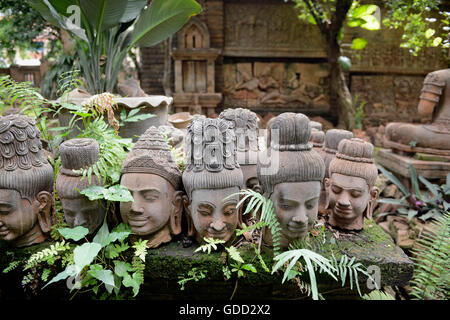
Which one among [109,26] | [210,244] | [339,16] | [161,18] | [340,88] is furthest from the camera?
[340,88]

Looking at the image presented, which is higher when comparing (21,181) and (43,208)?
(21,181)

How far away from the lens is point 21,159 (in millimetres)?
2158

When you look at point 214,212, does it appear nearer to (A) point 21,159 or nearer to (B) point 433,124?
(A) point 21,159

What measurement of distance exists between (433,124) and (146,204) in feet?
14.5

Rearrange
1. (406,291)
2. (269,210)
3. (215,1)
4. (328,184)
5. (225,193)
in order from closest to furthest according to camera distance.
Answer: (269,210) → (225,193) → (328,184) → (406,291) → (215,1)

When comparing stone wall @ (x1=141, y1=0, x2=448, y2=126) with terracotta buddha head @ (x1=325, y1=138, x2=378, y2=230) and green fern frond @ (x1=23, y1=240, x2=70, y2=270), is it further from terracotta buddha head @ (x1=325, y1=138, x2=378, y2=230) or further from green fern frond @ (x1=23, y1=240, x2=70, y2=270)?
green fern frond @ (x1=23, y1=240, x2=70, y2=270)

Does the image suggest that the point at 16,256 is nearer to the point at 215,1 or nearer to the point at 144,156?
the point at 144,156

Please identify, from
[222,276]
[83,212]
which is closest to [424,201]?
[222,276]

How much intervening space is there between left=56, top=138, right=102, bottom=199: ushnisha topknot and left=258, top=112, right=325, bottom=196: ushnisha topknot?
1152mm

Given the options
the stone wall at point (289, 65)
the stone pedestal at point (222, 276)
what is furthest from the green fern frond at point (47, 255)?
the stone wall at point (289, 65)

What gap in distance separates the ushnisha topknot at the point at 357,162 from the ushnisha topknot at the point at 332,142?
385mm

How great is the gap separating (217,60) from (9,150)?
6370mm

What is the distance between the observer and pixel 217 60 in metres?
7.88
